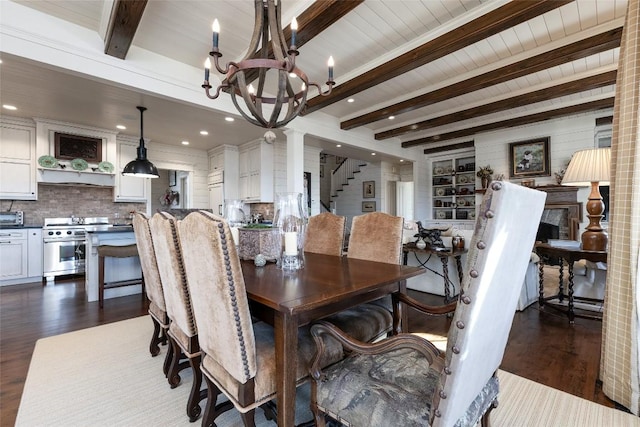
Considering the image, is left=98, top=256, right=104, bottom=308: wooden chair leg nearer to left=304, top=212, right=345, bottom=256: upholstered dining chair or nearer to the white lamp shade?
left=304, top=212, right=345, bottom=256: upholstered dining chair

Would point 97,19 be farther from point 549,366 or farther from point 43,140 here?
point 549,366

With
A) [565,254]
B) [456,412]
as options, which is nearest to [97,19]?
[456,412]

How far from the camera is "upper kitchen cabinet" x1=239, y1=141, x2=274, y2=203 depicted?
5.71 m

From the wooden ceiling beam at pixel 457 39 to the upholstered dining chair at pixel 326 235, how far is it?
6.39 feet

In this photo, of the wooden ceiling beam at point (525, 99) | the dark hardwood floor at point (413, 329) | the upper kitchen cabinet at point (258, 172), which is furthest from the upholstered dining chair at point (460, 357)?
the upper kitchen cabinet at point (258, 172)

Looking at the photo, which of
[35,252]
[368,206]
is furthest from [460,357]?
[368,206]

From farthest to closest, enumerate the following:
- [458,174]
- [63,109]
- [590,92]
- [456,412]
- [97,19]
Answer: [458,174], [590,92], [63,109], [97,19], [456,412]

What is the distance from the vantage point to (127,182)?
5625mm

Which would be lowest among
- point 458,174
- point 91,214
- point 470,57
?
point 91,214

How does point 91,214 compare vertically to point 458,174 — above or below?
below

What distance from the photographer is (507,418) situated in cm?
151

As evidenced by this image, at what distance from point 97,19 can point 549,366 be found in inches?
183

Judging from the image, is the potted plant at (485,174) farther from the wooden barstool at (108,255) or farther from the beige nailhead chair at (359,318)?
the wooden barstool at (108,255)

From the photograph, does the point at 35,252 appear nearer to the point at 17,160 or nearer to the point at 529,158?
the point at 17,160
